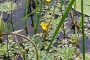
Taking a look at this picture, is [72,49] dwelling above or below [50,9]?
below

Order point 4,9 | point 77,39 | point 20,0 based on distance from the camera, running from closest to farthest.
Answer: point 77,39, point 4,9, point 20,0

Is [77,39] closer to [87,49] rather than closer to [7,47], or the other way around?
[87,49]

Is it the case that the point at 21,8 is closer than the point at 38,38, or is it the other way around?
the point at 38,38

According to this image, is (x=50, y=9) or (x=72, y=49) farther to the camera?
(x=50, y=9)

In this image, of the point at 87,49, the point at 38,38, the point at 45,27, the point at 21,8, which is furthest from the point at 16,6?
the point at 87,49

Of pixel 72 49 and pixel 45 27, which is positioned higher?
pixel 45 27

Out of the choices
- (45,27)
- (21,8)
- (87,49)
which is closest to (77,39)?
(87,49)

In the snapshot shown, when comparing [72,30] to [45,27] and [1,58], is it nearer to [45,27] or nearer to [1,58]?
[45,27]

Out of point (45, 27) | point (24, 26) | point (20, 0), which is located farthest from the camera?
point (20, 0)

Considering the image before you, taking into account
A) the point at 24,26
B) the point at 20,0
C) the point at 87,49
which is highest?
the point at 20,0
